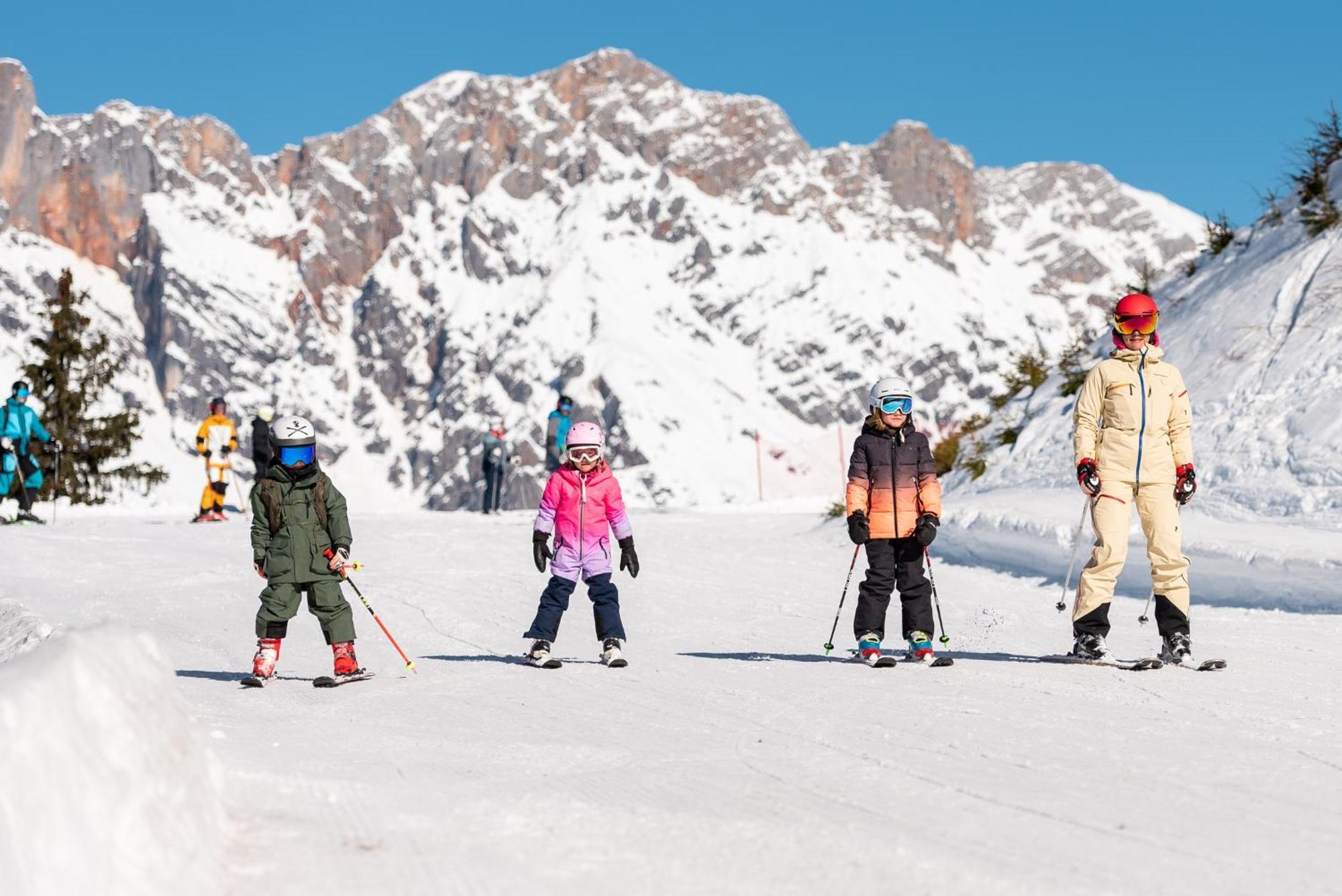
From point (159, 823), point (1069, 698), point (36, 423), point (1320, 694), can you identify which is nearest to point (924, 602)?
point (1069, 698)

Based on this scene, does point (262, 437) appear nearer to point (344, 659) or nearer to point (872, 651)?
point (344, 659)

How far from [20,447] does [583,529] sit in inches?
479

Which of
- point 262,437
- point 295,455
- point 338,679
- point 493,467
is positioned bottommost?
point 338,679

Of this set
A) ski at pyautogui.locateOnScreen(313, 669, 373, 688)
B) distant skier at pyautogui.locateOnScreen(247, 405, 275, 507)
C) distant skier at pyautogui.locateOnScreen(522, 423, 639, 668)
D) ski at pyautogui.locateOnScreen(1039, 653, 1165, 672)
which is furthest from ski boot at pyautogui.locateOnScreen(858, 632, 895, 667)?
distant skier at pyautogui.locateOnScreen(247, 405, 275, 507)

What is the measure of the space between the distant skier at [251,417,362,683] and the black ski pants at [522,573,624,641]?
108cm

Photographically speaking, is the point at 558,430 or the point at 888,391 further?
the point at 558,430

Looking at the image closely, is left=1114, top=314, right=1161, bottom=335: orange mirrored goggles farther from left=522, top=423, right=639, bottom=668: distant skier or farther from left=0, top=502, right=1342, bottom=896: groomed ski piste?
left=522, top=423, right=639, bottom=668: distant skier

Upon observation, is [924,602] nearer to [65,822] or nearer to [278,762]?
[278,762]

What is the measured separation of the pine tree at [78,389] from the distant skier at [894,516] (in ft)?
98.5

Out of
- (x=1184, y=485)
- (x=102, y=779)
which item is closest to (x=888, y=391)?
(x=1184, y=485)

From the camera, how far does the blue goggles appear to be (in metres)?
6.81

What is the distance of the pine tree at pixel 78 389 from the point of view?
33.2m

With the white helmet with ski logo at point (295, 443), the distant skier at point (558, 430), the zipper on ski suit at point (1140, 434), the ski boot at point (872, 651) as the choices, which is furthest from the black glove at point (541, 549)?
the distant skier at point (558, 430)

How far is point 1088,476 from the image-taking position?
6688 mm
